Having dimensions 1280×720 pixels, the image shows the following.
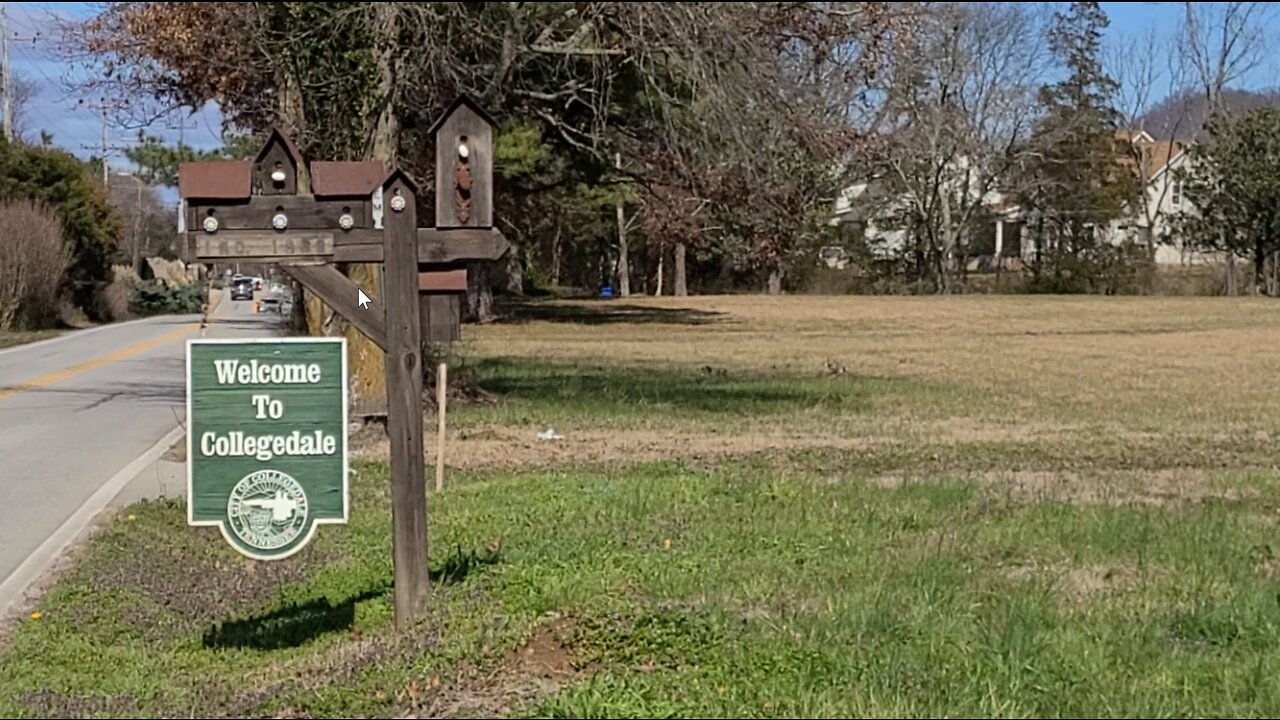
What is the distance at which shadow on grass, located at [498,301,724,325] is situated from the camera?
48938 millimetres

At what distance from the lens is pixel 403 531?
7281 millimetres

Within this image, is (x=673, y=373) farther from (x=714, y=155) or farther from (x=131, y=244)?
(x=131, y=244)

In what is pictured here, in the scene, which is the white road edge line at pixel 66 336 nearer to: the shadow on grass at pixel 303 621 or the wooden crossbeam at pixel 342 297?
the shadow on grass at pixel 303 621

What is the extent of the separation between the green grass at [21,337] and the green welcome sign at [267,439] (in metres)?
30.0

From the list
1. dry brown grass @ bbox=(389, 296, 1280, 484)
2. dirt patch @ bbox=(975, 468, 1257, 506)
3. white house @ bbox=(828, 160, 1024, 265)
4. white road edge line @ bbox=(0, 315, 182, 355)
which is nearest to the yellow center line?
white road edge line @ bbox=(0, 315, 182, 355)

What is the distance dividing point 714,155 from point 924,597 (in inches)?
426

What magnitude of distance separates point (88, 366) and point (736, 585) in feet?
74.8

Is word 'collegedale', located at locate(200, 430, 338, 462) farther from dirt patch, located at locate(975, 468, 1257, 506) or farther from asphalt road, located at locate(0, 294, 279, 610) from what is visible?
dirt patch, located at locate(975, 468, 1257, 506)

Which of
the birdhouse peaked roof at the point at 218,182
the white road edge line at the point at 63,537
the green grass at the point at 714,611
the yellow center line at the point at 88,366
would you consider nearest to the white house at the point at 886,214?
the yellow center line at the point at 88,366

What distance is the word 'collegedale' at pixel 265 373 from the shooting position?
282 inches

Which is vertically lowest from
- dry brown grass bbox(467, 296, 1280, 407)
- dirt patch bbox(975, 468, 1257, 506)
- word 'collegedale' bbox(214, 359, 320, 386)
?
dry brown grass bbox(467, 296, 1280, 407)

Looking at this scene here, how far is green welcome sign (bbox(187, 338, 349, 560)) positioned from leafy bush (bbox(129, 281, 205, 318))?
5738 centimetres

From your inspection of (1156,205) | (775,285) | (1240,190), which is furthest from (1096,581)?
(1156,205)

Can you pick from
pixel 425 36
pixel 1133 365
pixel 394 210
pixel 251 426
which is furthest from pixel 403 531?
pixel 1133 365
